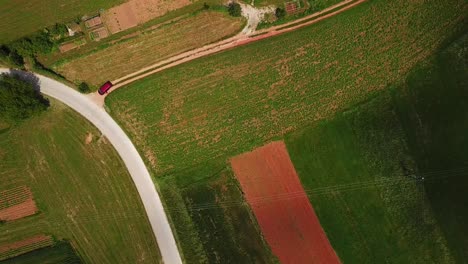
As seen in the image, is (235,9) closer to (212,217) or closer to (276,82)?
(276,82)

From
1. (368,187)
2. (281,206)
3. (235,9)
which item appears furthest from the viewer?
(235,9)

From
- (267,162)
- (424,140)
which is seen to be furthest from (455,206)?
(267,162)

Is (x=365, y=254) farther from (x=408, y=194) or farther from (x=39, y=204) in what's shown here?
(x=39, y=204)

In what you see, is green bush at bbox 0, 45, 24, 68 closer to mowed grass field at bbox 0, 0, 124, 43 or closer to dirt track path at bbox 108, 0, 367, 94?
mowed grass field at bbox 0, 0, 124, 43

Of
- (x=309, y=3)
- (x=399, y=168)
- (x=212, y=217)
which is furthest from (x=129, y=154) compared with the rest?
(x=399, y=168)

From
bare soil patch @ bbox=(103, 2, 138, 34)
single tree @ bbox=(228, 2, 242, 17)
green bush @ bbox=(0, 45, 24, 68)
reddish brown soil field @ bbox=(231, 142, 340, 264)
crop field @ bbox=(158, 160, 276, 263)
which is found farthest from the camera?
bare soil patch @ bbox=(103, 2, 138, 34)

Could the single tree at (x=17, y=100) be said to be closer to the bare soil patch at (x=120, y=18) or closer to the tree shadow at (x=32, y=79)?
the tree shadow at (x=32, y=79)

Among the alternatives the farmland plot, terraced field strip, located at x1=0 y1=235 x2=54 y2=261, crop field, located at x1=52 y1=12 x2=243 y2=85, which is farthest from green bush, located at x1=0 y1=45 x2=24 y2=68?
terraced field strip, located at x1=0 y1=235 x2=54 y2=261

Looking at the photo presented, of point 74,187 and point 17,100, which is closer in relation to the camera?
point 17,100
